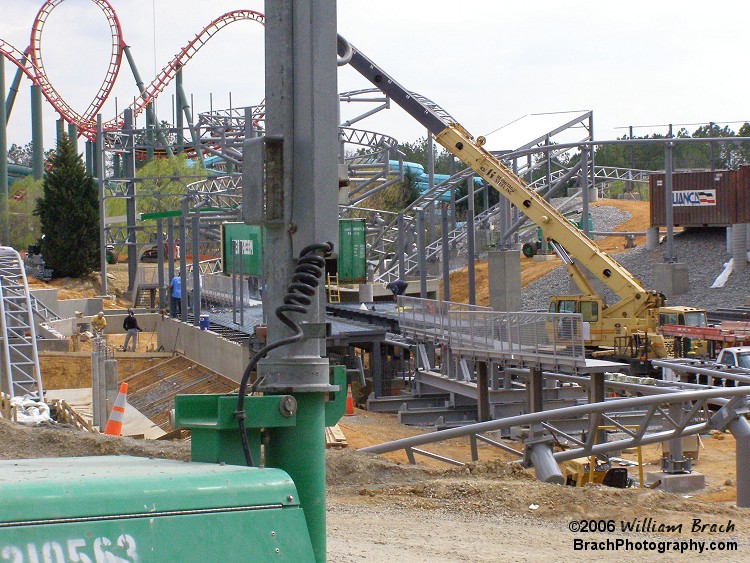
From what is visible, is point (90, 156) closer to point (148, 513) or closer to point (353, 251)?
point (353, 251)

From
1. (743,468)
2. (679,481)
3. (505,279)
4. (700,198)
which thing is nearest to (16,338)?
(505,279)

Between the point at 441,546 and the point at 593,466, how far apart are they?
786cm

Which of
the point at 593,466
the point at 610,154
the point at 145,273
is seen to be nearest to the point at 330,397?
the point at 593,466

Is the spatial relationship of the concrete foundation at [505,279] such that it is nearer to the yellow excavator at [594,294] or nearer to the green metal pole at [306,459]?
the yellow excavator at [594,294]

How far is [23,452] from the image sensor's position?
12.1m

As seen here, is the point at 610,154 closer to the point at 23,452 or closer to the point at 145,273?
the point at 145,273

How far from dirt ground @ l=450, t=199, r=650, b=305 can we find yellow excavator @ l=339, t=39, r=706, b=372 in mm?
21561

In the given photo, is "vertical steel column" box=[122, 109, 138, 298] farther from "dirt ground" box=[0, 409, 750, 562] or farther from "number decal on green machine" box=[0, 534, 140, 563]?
"number decal on green machine" box=[0, 534, 140, 563]

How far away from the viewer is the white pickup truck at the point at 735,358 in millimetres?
24547

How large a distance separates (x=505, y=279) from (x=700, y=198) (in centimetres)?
1547

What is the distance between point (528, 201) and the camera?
1284 inches

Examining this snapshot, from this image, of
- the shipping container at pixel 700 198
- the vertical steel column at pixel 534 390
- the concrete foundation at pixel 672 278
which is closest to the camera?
the vertical steel column at pixel 534 390

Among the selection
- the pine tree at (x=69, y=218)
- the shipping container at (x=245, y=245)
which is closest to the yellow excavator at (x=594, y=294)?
the shipping container at (x=245, y=245)

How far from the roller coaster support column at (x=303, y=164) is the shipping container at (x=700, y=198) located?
150 ft
